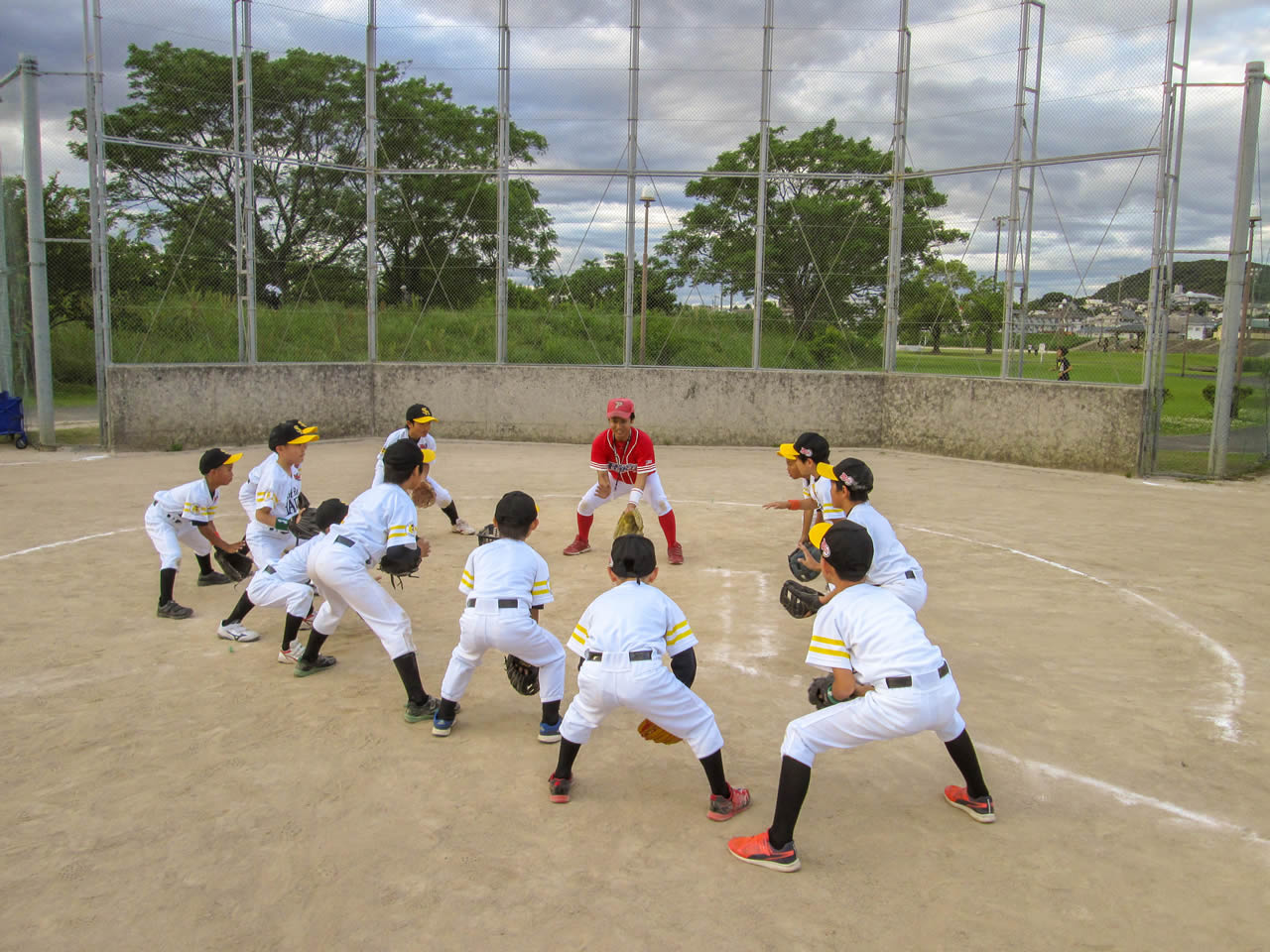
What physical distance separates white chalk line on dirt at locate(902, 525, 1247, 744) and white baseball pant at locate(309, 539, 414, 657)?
5039 mm

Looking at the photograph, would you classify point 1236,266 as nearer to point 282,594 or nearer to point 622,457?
point 622,457

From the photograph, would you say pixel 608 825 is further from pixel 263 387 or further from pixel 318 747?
pixel 263 387

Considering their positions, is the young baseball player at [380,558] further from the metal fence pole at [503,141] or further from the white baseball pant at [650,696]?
the metal fence pole at [503,141]

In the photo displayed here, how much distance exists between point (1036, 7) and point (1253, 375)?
750 centimetres

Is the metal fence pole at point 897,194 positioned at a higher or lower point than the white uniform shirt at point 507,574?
higher

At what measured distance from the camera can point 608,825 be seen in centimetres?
472

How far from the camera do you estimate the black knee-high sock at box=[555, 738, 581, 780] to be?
16.2ft

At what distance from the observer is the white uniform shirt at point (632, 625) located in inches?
188

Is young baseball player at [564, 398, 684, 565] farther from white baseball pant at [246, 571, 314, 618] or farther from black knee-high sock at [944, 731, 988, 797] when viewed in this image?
black knee-high sock at [944, 731, 988, 797]

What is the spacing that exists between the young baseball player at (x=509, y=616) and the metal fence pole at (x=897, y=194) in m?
15.0

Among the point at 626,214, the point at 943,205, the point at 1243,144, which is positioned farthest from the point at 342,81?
the point at 1243,144

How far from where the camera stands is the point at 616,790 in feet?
16.7

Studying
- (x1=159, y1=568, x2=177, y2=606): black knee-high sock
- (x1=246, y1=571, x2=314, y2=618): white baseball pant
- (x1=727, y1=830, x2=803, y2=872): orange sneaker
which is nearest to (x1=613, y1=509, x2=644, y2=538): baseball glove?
(x1=246, y1=571, x2=314, y2=618): white baseball pant

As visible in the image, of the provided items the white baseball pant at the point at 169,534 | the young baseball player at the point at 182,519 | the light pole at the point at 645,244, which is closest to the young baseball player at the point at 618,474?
the young baseball player at the point at 182,519
